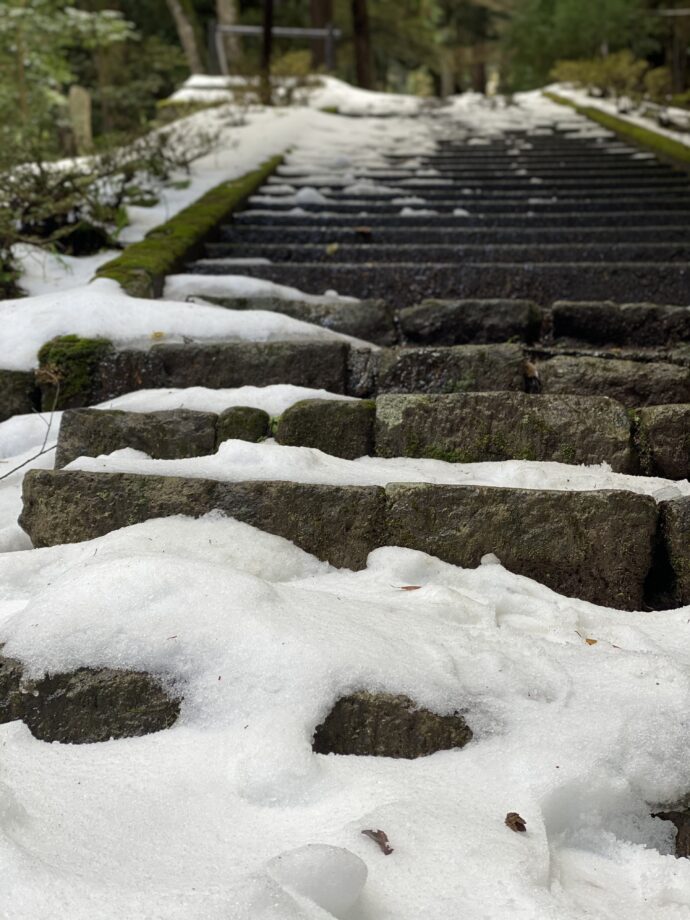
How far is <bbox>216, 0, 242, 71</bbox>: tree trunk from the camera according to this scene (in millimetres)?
14439

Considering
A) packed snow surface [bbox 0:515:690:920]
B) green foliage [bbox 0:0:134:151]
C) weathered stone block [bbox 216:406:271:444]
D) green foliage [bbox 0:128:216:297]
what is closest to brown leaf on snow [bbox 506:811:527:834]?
packed snow surface [bbox 0:515:690:920]

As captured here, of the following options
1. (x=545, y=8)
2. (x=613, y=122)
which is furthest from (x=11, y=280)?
(x=545, y=8)

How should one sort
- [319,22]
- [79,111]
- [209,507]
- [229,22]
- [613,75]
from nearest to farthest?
[209,507] < [79,111] < [613,75] < [229,22] < [319,22]

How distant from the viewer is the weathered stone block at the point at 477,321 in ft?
10.5

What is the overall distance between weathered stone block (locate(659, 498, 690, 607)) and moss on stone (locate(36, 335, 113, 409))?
6.00 feet

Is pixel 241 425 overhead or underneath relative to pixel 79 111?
underneath

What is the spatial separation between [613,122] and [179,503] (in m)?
8.46

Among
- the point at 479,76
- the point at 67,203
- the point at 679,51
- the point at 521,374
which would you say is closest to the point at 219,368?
the point at 521,374

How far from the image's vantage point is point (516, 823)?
1.25 m

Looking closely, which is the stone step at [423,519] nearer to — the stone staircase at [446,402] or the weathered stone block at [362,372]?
the stone staircase at [446,402]

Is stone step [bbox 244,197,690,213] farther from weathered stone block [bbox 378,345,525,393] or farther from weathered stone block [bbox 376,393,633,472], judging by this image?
weathered stone block [bbox 376,393,633,472]

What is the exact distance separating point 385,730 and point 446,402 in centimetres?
107

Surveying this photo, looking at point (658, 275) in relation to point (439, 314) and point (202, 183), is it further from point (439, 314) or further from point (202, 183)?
point (202, 183)

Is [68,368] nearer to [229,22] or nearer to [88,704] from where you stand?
[88,704]
